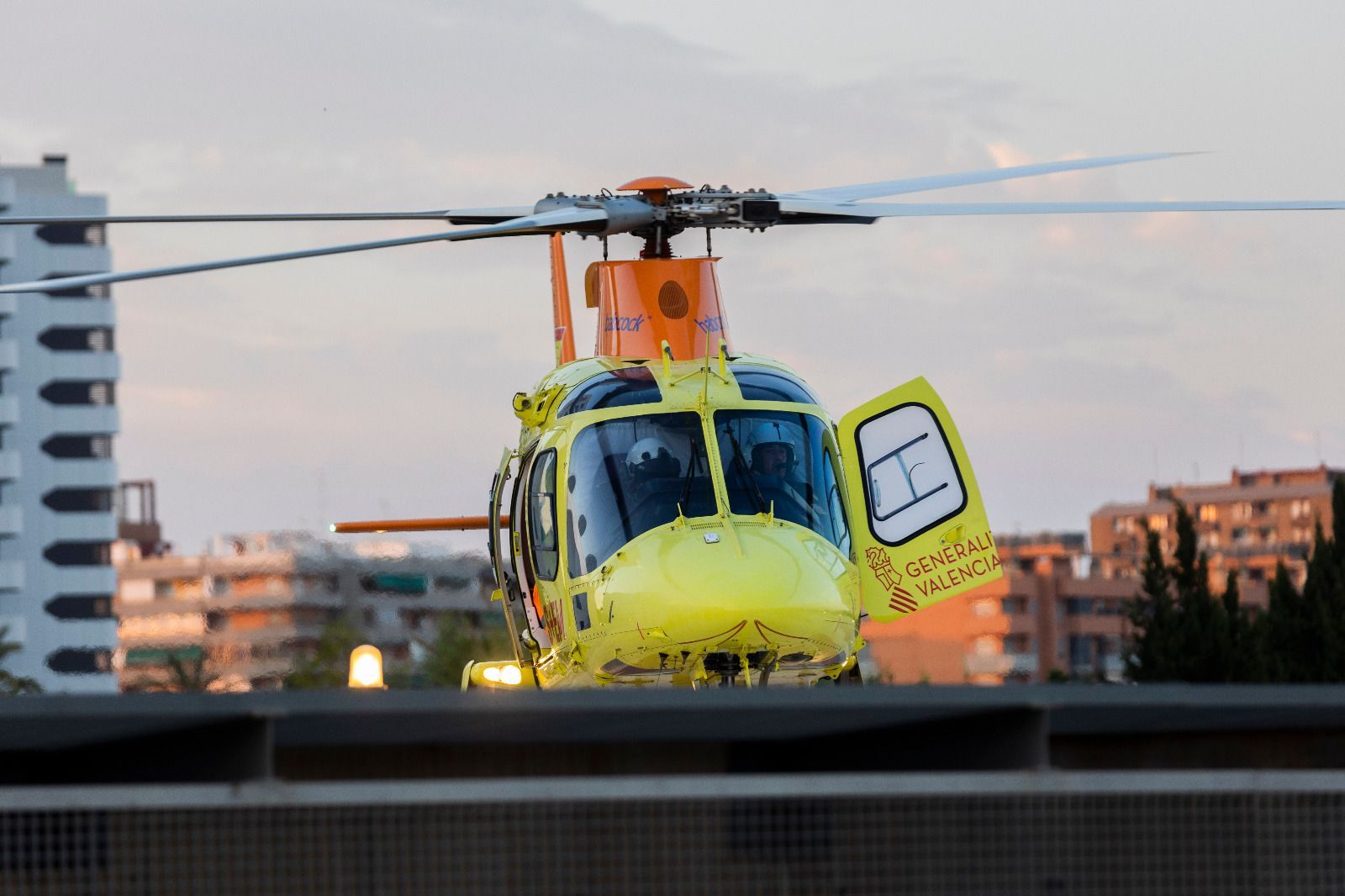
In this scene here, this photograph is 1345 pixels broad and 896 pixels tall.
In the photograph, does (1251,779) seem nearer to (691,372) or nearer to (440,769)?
(440,769)

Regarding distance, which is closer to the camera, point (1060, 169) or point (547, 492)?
point (547, 492)

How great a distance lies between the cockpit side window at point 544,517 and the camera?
12828mm

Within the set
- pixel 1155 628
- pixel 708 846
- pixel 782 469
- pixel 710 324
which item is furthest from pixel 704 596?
pixel 1155 628

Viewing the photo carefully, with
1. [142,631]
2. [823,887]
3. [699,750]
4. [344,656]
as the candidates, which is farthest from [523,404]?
[142,631]

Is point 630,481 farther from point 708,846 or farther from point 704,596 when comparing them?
point 708,846

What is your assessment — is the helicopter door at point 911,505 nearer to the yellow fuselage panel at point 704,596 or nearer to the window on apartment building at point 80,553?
the yellow fuselage panel at point 704,596

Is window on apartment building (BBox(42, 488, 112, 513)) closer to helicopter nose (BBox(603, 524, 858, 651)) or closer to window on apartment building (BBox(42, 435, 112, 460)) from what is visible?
window on apartment building (BBox(42, 435, 112, 460))

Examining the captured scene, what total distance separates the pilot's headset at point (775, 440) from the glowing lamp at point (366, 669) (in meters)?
2.76

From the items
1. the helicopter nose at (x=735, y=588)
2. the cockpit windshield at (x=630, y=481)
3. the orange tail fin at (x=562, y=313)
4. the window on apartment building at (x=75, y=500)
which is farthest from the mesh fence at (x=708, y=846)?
the window on apartment building at (x=75, y=500)

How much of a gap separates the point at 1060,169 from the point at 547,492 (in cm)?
495

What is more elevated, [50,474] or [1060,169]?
[50,474]

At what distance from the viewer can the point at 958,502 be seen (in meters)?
13.4

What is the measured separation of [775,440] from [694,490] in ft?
2.39

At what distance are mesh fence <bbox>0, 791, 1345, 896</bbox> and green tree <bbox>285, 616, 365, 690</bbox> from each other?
3521 cm
